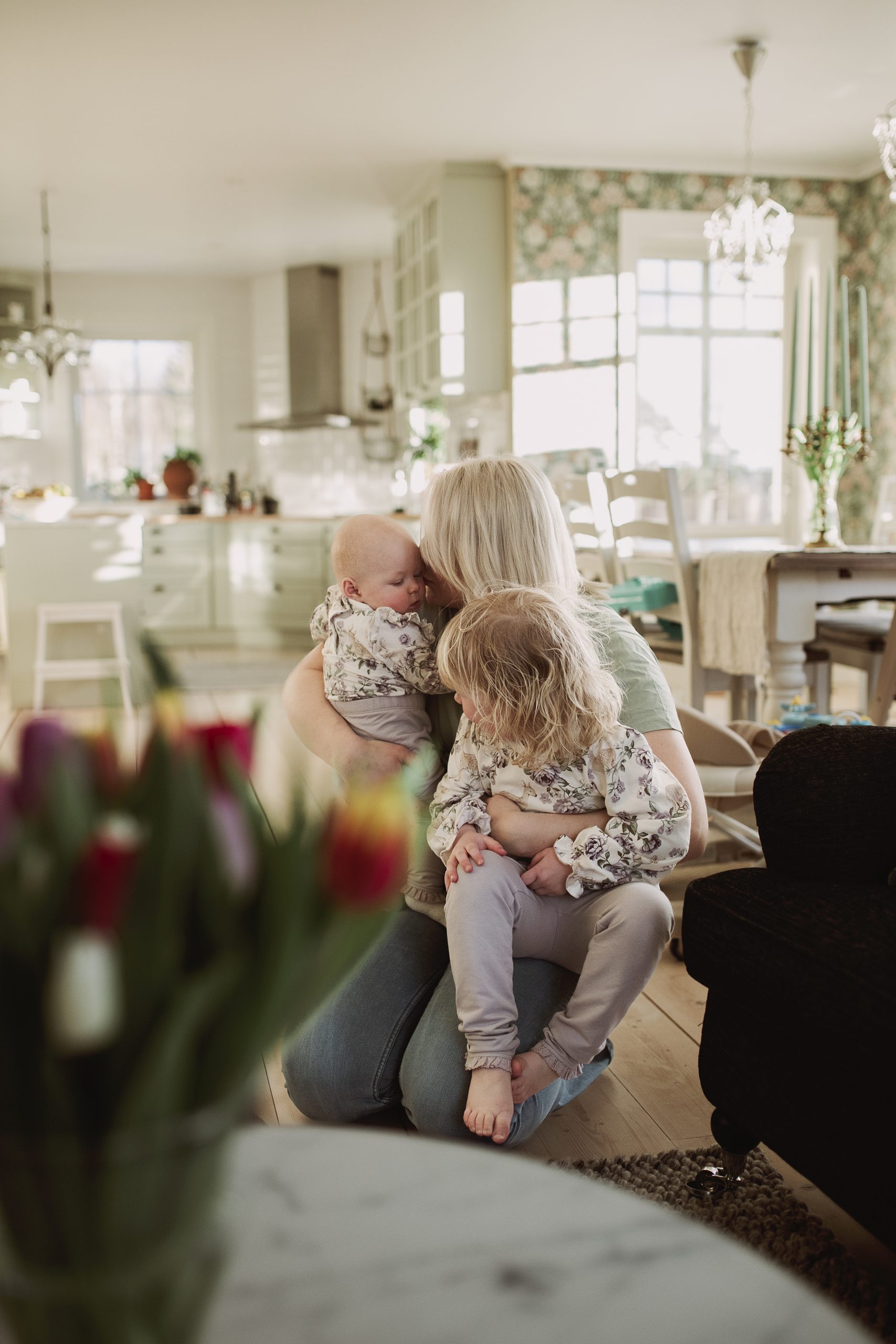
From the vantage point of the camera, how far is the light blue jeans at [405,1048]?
1.55m

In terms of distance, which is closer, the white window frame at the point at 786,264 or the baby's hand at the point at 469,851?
the baby's hand at the point at 469,851

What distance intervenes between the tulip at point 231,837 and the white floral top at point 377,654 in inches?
52.8

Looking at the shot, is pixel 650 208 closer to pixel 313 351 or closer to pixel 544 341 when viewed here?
pixel 544 341

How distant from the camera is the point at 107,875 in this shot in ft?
1.38

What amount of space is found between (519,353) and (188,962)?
20.2 ft

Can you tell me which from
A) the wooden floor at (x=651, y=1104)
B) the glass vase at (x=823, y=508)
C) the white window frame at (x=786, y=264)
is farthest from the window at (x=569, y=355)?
the wooden floor at (x=651, y=1104)

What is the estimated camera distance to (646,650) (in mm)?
1692

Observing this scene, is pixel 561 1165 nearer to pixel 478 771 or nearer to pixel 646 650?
pixel 478 771

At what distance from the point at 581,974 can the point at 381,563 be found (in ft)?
2.26

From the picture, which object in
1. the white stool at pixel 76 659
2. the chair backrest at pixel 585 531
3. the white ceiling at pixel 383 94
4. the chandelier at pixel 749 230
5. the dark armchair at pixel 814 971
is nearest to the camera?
the dark armchair at pixel 814 971

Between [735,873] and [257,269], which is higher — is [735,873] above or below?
below

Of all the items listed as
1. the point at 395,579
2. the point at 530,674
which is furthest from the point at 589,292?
the point at 530,674

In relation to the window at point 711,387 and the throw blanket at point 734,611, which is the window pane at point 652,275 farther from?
the throw blanket at point 734,611

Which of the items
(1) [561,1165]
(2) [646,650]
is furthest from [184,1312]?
(2) [646,650]
